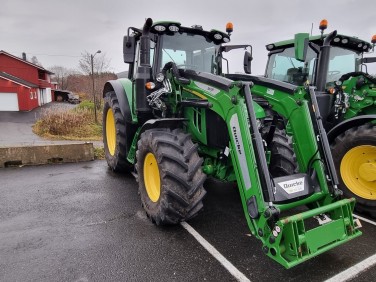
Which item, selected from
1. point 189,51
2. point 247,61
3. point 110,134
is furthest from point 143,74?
point 110,134

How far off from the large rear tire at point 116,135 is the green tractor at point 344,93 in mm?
3117

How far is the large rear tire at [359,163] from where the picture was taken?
3.88 meters

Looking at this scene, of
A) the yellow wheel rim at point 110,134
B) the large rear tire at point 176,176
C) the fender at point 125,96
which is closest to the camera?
the large rear tire at point 176,176

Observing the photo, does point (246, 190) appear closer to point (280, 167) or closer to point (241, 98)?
point (241, 98)

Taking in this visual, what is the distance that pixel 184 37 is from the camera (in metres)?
4.41

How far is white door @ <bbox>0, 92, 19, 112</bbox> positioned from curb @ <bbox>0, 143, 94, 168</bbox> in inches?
872

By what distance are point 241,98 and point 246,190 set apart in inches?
36.5

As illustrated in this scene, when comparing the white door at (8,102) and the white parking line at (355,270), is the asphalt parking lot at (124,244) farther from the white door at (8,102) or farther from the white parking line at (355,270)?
the white door at (8,102)

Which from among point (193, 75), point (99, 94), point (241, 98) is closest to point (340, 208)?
point (241, 98)

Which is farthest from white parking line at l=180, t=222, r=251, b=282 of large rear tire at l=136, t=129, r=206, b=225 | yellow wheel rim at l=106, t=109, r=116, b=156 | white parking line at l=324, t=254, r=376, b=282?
yellow wheel rim at l=106, t=109, r=116, b=156

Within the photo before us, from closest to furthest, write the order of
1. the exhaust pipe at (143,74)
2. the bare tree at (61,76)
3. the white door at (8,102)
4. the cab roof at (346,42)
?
the exhaust pipe at (143,74), the cab roof at (346,42), the white door at (8,102), the bare tree at (61,76)

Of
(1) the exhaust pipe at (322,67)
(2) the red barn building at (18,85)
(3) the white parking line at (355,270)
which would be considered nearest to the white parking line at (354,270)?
(3) the white parking line at (355,270)

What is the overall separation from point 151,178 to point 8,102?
86.8ft

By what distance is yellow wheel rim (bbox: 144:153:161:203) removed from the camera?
12.2ft
